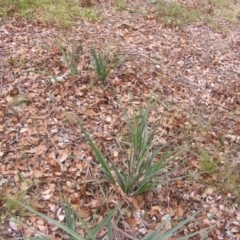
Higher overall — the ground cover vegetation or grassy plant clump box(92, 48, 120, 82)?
grassy plant clump box(92, 48, 120, 82)

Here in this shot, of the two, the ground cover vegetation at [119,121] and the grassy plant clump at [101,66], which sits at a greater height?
the grassy plant clump at [101,66]

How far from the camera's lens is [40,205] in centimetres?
205

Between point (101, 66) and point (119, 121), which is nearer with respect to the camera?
point (119, 121)

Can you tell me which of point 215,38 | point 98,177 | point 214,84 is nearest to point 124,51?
point 214,84

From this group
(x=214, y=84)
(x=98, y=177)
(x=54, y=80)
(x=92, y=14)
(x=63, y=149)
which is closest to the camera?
(x=98, y=177)

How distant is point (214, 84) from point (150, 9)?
1611 millimetres

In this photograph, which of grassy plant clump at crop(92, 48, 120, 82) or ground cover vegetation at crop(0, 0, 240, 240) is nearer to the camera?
ground cover vegetation at crop(0, 0, 240, 240)

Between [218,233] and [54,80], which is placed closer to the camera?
[218,233]

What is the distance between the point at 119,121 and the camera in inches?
105

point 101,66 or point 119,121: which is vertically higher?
point 101,66

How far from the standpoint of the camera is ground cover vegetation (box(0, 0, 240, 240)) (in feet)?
6.64

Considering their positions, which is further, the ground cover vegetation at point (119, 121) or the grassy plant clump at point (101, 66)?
the grassy plant clump at point (101, 66)

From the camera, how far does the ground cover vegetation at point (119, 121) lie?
2.02 m

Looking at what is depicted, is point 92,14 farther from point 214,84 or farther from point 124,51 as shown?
point 214,84
